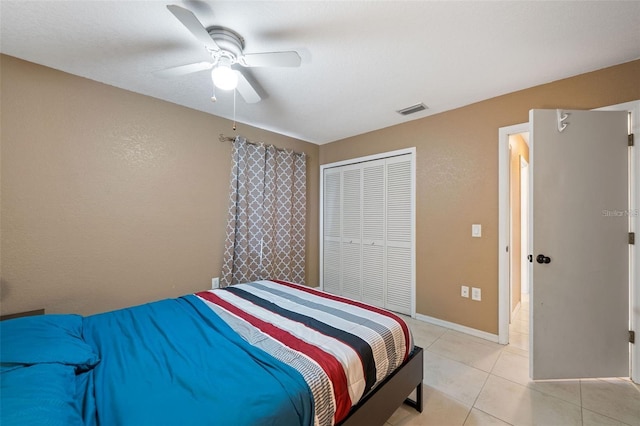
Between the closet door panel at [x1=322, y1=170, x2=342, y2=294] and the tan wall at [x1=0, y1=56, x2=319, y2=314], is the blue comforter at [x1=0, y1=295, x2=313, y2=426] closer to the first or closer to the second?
the tan wall at [x1=0, y1=56, x2=319, y2=314]

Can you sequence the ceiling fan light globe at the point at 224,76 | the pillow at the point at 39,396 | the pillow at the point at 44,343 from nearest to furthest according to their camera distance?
the pillow at the point at 39,396, the pillow at the point at 44,343, the ceiling fan light globe at the point at 224,76

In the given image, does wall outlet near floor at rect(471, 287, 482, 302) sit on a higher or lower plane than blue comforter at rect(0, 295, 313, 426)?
lower

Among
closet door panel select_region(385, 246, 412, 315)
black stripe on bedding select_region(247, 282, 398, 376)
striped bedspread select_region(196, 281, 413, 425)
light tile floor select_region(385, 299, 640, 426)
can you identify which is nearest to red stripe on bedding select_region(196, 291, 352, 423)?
striped bedspread select_region(196, 281, 413, 425)

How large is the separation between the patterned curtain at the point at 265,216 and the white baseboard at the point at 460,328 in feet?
5.93

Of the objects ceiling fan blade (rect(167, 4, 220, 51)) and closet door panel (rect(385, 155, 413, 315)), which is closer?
ceiling fan blade (rect(167, 4, 220, 51))

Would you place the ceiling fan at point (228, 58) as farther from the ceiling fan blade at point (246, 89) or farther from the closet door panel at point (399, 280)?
the closet door panel at point (399, 280)

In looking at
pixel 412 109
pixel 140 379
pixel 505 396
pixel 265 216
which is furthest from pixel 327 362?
pixel 412 109

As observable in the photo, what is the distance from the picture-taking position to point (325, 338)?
1358 millimetres

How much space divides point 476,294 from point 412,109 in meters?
2.10

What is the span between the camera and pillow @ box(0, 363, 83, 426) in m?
0.72

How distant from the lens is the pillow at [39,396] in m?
0.72

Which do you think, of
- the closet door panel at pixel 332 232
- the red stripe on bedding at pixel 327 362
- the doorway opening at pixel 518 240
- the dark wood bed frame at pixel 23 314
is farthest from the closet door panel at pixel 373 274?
the dark wood bed frame at pixel 23 314

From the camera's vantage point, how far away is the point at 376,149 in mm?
3518

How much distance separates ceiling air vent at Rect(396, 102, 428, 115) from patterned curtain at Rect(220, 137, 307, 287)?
1592 millimetres
